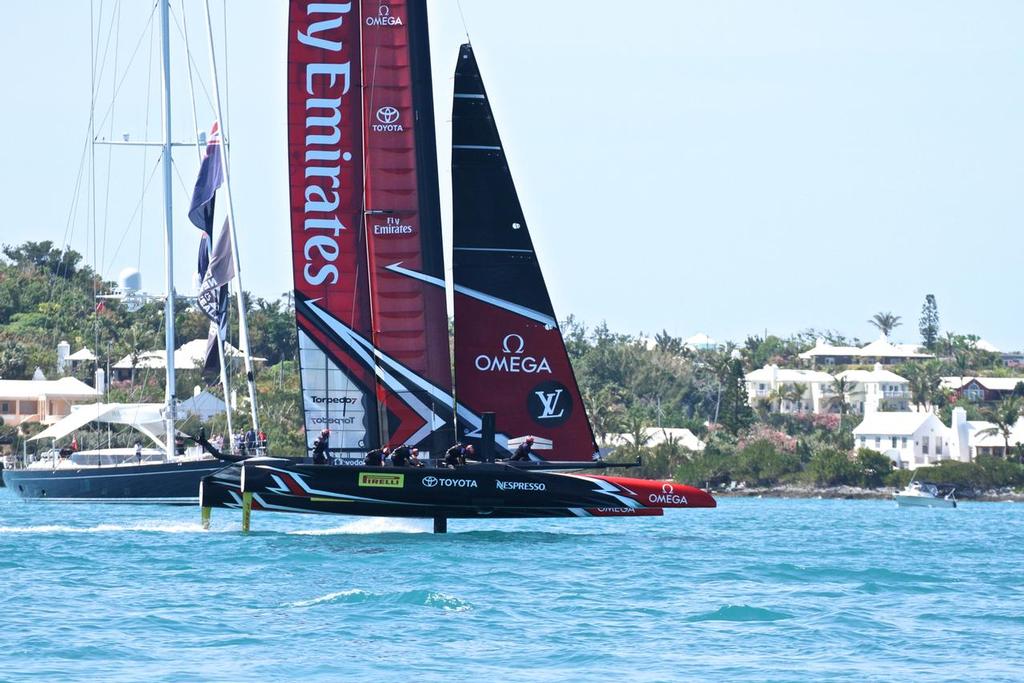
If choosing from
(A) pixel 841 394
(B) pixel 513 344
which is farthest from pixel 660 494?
(A) pixel 841 394

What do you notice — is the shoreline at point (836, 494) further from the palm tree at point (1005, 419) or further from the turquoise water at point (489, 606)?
the turquoise water at point (489, 606)

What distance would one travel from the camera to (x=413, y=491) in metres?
28.9

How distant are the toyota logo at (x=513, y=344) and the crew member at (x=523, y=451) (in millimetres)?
1593

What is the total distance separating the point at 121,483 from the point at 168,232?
6356 mm

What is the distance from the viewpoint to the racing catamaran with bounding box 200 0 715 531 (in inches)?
1227

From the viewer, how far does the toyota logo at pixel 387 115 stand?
103 feet

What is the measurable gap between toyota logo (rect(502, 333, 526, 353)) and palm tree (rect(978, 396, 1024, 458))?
70.8 m


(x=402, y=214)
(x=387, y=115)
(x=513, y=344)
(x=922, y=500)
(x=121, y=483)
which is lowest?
(x=922, y=500)

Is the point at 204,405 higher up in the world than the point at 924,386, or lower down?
lower down

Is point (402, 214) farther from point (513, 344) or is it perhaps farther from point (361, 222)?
point (513, 344)

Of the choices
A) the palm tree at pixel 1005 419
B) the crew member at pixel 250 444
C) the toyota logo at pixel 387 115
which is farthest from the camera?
the palm tree at pixel 1005 419

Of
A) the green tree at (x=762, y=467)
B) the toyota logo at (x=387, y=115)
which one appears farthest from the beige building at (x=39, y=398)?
the toyota logo at (x=387, y=115)

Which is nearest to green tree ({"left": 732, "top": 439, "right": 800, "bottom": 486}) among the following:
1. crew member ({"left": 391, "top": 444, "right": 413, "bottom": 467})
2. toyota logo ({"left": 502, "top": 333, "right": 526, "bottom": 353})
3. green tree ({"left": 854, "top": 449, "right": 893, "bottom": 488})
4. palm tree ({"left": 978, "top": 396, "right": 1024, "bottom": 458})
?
green tree ({"left": 854, "top": 449, "right": 893, "bottom": 488})

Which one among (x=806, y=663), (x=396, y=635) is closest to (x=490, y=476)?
(x=396, y=635)
